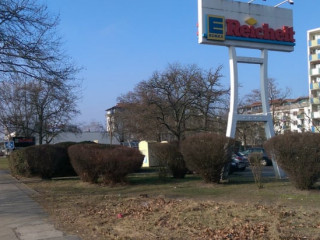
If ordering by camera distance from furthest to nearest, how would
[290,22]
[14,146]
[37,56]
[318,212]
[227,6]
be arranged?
[14,146] < [290,22] < [227,6] < [37,56] < [318,212]

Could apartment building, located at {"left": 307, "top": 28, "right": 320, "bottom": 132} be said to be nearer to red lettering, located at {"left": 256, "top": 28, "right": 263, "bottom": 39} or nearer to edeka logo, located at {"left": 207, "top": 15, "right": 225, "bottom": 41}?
red lettering, located at {"left": 256, "top": 28, "right": 263, "bottom": 39}

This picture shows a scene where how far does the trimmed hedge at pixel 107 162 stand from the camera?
15.1m

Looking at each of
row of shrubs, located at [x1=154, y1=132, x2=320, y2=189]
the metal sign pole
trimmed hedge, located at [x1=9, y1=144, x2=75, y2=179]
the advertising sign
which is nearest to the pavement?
row of shrubs, located at [x1=154, y1=132, x2=320, y2=189]

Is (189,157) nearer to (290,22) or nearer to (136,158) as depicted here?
(136,158)

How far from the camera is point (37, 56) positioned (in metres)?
16.0

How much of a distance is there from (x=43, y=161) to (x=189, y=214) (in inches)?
500

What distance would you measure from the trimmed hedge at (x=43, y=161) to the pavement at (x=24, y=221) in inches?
255

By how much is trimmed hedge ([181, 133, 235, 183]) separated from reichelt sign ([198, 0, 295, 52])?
4.55 m

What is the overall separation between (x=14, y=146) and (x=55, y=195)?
2416 cm

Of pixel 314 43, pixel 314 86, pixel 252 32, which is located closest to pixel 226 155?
pixel 252 32

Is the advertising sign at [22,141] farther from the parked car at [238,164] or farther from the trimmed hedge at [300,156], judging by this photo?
the trimmed hedge at [300,156]

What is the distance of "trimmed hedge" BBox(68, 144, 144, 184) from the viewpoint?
15.1 m

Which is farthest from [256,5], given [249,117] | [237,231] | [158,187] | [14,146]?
[14,146]

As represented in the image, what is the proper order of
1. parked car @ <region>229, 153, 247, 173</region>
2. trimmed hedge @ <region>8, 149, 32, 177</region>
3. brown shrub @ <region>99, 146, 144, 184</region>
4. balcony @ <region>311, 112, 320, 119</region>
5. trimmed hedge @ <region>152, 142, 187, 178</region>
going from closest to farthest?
1. brown shrub @ <region>99, 146, 144, 184</region>
2. trimmed hedge @ <region>152, 142, 187, 178</region>
3. trimmed hedge @ <region>8, 149, 32, 177</region>
4. parked car @ <region>229, 153, 247, 173</region>
5. balcony @ <region>311, 112, 320, 119</region>
